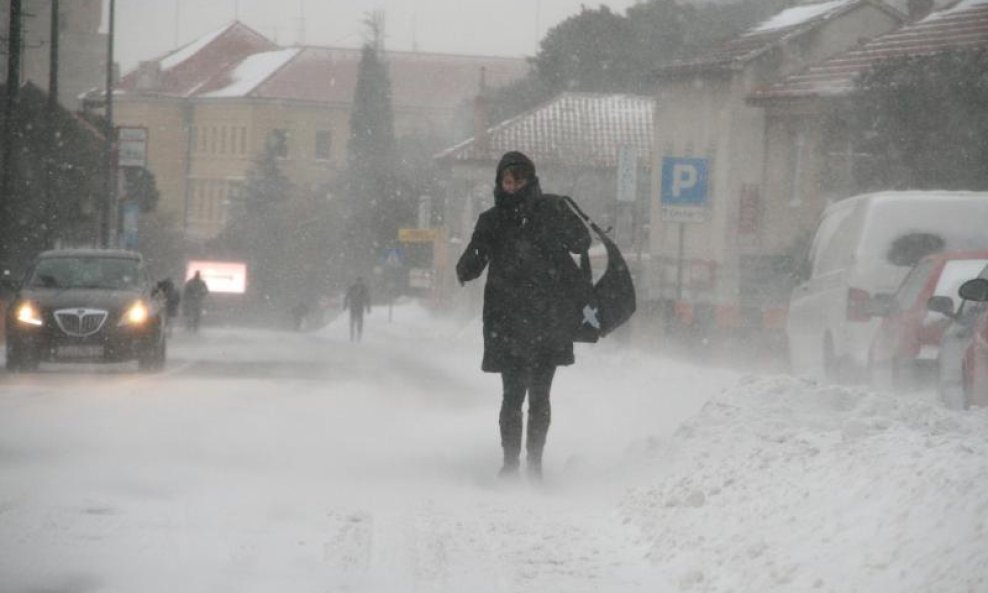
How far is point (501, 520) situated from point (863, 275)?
29.6 feet

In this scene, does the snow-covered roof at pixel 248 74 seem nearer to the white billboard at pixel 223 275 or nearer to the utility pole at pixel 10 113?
the white billboard at pixel 223 275

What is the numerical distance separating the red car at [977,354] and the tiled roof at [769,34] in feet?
141

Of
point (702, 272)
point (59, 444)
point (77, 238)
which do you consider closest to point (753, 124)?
point (702, 272)

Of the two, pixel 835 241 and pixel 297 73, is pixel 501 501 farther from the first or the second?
pixel 297 73

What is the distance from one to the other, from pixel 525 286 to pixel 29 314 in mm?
13237

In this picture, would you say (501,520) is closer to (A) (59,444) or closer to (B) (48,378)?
(A) (59,444)

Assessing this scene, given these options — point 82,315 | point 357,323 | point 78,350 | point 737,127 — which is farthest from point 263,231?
point 78,350

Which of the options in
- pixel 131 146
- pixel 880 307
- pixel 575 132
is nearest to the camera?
pixel 880 307

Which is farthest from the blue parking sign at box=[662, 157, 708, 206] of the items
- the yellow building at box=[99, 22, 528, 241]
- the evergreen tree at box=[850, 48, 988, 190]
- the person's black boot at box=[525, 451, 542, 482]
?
the yellow building at box=[99, 22, 528, 241]

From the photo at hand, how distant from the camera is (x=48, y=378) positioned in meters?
21.6

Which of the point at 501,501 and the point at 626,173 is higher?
the point at 626,173

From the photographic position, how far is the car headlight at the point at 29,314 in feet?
73.1

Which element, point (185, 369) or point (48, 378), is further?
point (185, 369)

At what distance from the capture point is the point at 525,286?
1030 cm
